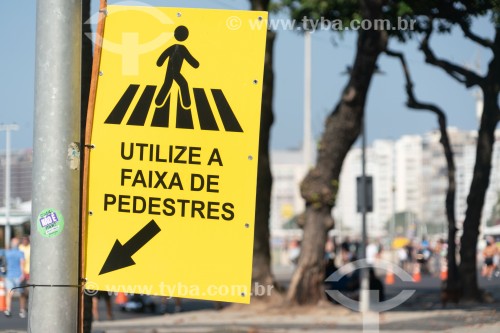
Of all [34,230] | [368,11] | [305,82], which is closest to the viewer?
[34,230]

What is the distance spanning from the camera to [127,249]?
14.1ft

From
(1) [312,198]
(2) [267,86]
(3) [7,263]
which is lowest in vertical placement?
(3) [7,263]

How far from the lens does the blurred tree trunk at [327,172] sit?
2298cm

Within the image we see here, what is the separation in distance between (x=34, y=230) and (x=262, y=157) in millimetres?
20736

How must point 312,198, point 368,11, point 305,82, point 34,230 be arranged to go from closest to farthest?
1. point 34,230
2. point 368,11
3. point 312,198
4. point 305,82

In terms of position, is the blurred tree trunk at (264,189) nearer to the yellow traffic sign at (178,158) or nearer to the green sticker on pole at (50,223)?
the yellow traffic sign at (178,158)

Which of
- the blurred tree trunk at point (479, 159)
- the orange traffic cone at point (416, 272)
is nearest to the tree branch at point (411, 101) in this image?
the blurred tree trunk at point (479, 159)

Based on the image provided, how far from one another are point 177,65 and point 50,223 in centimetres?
74

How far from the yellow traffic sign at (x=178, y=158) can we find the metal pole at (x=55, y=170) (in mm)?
197

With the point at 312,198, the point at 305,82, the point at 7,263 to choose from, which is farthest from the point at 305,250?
the point at 305,82

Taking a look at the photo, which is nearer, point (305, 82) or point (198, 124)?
point (198, 124)

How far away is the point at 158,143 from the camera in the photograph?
4.23 m

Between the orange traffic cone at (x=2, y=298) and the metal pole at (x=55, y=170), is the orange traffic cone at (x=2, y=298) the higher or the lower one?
the lower one

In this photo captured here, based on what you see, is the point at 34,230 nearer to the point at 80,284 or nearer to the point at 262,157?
the point at 80,284
